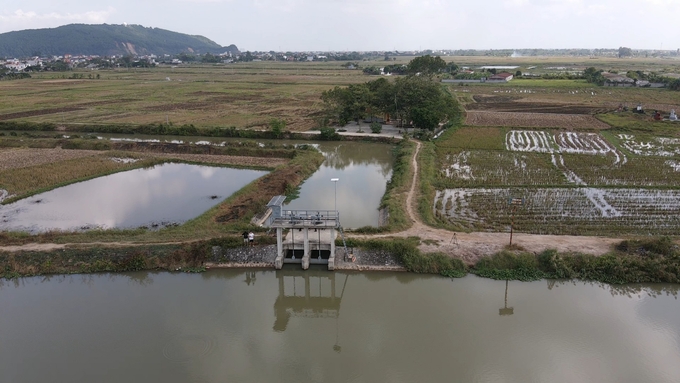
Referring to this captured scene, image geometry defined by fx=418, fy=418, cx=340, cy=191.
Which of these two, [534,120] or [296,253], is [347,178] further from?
[534,120]

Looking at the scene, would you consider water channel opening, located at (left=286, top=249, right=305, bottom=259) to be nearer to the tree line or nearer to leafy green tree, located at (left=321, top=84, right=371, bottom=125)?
the tree line

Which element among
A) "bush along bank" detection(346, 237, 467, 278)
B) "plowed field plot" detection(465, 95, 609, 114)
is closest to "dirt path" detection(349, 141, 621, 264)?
"bush along bank" detection(346, 237, 467, 278)

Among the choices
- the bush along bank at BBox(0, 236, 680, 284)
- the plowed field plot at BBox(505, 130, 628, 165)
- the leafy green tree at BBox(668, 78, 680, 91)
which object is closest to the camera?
the bush along bank at BBox(0, 236, 680, 284)

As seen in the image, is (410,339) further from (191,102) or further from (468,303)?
(191,102)

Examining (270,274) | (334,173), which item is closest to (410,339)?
(270,274)

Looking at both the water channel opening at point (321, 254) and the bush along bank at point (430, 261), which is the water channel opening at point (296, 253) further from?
the bush along bank at point (430, 261)

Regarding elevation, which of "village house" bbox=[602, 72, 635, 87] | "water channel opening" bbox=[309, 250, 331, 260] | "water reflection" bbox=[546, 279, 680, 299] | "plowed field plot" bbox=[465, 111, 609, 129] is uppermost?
"village house" bbox=[602, 72, 635, 87]
